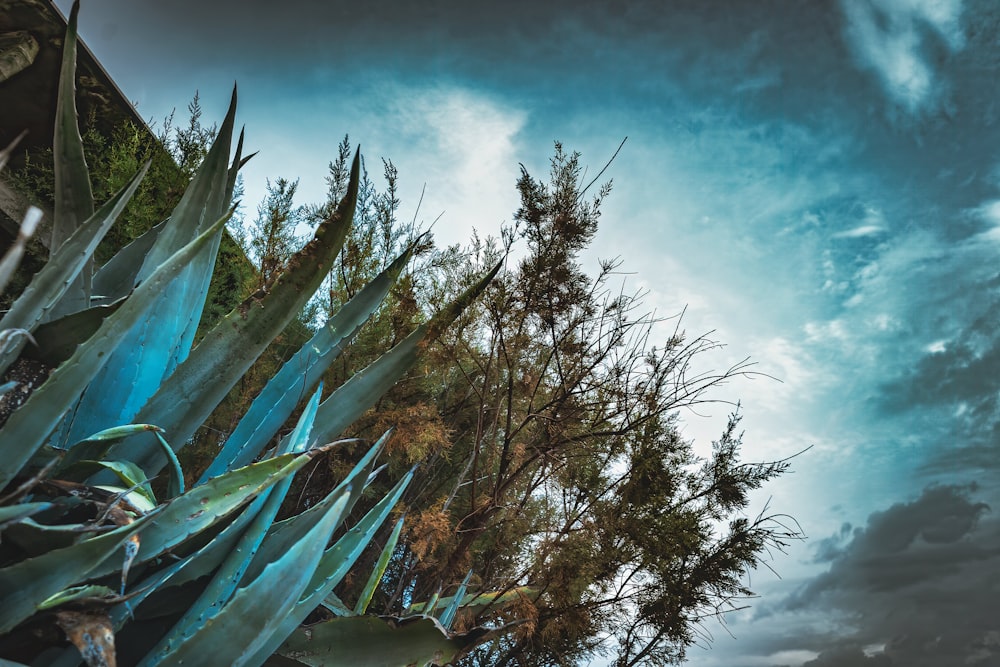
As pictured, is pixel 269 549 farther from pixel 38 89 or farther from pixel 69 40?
pixel 38 89

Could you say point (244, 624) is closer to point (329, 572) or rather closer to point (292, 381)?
point (329, 572)

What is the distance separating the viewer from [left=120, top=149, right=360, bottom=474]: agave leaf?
1098 mm

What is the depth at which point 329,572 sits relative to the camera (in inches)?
41.9

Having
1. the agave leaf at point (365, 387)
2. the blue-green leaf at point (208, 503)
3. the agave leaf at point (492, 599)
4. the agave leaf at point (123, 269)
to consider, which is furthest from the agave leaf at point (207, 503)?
the agave leaf at point (492, 599)

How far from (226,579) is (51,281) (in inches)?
20.5

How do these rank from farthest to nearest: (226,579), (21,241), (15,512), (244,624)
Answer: (226,579), (244,624), (15,512), (21,241)

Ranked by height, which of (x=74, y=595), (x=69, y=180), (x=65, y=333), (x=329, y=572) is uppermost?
(x=69, y=180)

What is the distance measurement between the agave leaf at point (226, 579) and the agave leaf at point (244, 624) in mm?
47

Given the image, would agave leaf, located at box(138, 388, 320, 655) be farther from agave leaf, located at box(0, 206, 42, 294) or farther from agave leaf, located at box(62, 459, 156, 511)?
agave leaf, located at box(0, 206, 42, 294)

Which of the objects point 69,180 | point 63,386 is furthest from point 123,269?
point 63,386

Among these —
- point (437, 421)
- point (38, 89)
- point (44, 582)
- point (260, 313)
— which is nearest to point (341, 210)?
Result: point (260, 313)

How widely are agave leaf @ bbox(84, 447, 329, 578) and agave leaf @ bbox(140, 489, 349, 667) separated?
105 millimetres

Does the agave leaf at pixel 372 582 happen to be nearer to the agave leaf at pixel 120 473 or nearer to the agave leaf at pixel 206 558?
the agave leaf at pixel 206 558

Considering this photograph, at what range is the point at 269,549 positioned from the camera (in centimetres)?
104
